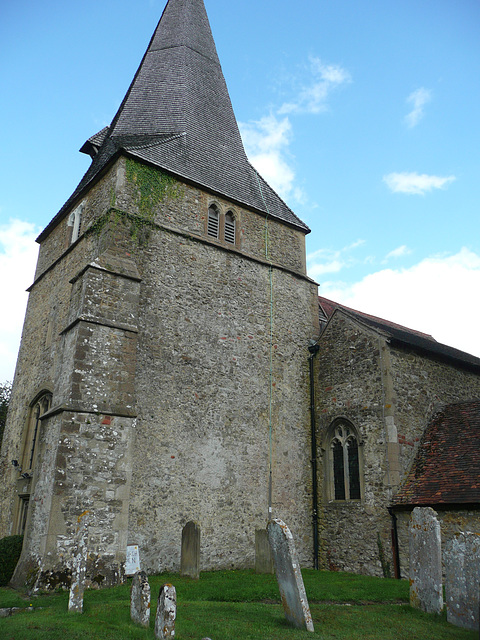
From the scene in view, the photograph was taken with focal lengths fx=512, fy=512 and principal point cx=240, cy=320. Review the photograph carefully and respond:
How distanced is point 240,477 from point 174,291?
538 centimetres

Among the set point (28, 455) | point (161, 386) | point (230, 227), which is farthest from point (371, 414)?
point (28, 455)

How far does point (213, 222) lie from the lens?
16.4m

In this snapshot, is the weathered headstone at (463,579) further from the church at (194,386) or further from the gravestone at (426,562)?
the church at (194,386)

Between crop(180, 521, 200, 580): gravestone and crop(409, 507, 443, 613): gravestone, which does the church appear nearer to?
crop(180, 521, 200, 580): gravestone

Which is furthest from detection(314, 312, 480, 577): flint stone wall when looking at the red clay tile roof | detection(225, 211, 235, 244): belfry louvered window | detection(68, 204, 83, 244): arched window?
detection(68, 204, 83, 244): arched window

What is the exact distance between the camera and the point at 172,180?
15.8 metres

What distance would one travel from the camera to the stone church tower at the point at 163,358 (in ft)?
36.3

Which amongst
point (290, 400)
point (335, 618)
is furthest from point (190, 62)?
point (335, 618)

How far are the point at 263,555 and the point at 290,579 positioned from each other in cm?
510

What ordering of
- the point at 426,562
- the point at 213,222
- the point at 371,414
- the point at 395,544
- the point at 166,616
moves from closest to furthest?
the point at 166,616 < the point at 426,562 < the point at 395,544 < the point at 371,414 < the point at 213,222

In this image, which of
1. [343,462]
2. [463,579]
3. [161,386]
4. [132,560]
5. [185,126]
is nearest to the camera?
[463,579]

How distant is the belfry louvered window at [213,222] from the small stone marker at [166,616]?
37.7 ft

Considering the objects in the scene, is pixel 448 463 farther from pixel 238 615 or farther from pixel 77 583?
pixel 77 583

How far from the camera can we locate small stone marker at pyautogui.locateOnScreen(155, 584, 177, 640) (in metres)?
6.08
